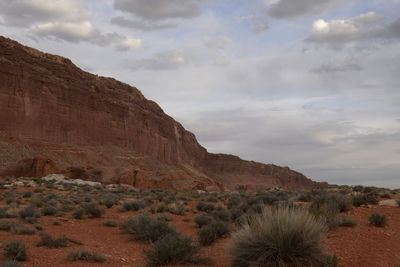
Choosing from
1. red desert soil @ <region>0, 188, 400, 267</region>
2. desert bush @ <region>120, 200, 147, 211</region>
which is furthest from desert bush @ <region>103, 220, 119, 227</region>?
desert bush @ <region>120, 200, 147, 211</region>

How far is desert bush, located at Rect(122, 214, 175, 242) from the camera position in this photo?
29.4 ft

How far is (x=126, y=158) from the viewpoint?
65.8m

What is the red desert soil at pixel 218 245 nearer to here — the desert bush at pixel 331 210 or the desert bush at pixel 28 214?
the desert bush at pixel 331 210

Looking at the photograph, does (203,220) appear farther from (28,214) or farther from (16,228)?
(28,214)

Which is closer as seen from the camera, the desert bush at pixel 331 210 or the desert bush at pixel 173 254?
the desert bush at pixel 173 254

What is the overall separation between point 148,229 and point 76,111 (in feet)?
195

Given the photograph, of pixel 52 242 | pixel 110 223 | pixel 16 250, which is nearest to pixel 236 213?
pixel 110 223

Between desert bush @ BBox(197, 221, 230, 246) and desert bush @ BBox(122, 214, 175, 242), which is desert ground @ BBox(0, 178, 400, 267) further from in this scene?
desert bush @ BBox(122, 214, 175, 242)

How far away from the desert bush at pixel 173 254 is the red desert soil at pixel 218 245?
1.06 feet

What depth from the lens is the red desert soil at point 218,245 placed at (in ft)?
20.6

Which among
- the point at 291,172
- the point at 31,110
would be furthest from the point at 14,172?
the point at 291,172

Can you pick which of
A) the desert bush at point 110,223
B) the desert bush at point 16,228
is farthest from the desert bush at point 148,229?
the desert bush at point 16,228

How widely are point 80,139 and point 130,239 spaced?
56.9 m

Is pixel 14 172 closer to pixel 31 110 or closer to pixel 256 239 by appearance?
pixel 31 110
